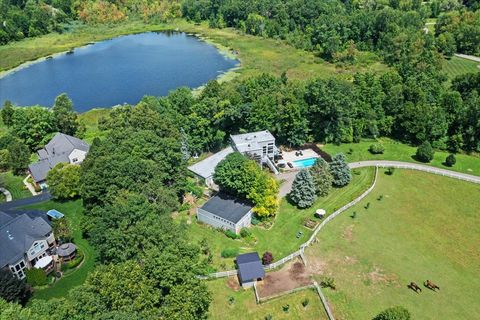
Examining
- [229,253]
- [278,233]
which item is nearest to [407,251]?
[278,233]

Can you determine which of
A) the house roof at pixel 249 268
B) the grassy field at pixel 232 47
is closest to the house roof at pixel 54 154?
the house roof at pixel 249 268

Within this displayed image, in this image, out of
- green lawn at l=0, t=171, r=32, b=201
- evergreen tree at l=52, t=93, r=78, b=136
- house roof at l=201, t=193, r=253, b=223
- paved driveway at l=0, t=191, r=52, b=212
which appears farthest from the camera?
evergreen tree at l=52, t=93, r=78, b=136

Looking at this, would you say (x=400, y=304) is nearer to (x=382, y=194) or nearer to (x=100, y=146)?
(x=382, y=194)

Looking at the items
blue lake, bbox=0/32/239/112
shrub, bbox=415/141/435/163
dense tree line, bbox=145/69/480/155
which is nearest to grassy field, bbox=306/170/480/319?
shrub, bbox=415/141/435/163

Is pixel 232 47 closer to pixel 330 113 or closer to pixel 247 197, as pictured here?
pixel 330 113

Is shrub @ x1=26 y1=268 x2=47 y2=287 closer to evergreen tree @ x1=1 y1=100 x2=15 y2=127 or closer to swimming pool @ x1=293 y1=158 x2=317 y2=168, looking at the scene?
swimming pool @ x1=293 y1=158 x2=317 y2=168
